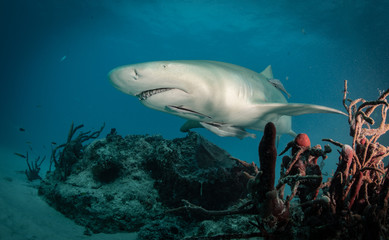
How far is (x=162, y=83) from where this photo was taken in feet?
8.63

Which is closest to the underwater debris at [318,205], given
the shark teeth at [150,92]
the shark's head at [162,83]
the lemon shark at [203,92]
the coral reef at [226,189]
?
the coral reef at [226,189]

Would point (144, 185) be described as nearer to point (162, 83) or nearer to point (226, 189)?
point (226, 189)

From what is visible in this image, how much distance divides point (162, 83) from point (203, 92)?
25.1 inches

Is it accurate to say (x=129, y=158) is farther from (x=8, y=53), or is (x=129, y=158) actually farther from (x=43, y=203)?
(x=8, y=53)

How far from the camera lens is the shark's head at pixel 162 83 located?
7.97 feet

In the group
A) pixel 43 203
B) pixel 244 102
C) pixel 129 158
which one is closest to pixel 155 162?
pixel 129 158

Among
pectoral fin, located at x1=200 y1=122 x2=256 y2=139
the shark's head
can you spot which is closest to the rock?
pectoral fin, located at x1=200 y1=122 x2=256 y2=139

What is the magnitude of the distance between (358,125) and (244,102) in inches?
66.6

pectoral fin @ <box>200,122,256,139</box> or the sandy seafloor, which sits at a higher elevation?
pectoral fin @ <box>200,122,256,139</box>

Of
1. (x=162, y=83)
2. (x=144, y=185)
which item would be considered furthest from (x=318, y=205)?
(x=144, y=185)

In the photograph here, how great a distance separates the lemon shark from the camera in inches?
98.8

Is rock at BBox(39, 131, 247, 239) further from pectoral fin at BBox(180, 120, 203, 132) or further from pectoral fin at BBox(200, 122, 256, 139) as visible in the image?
pectoral fin at BBox(200, 122, 256, 139)

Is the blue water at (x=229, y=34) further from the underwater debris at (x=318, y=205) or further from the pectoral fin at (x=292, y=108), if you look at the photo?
the underwater debris at (x=318, y=205)

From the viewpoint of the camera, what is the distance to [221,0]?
28031mm
